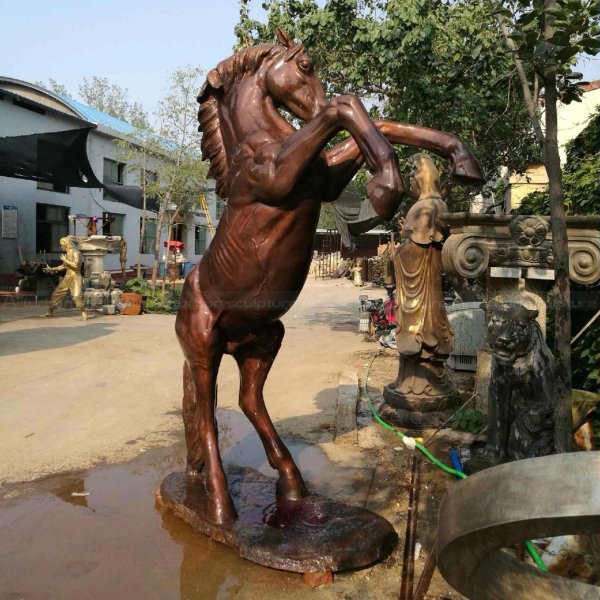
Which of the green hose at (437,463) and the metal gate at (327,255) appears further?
the metal gate at (327,255)

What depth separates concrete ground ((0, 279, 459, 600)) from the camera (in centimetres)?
212

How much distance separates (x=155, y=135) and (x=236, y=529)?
14.6 meters

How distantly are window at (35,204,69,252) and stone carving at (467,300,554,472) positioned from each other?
15.7 m

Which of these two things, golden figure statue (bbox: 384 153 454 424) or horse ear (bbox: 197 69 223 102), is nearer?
horse ear (bbox: 197 69 223 102)

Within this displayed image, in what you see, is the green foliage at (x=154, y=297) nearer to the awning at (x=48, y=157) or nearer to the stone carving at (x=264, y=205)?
the awning at (x=48, y=157)

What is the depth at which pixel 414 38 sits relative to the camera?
578 centimetres

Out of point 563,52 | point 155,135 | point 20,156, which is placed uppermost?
point 155,135

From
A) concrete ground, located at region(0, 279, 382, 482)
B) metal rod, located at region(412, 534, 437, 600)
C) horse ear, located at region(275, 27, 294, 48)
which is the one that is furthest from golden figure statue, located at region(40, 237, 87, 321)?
metal rod, located at region(412, 534, 437, 600)

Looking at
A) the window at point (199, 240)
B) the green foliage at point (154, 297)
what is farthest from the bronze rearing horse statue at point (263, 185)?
the window at point (199, 240)

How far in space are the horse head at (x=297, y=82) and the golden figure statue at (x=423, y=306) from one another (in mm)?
2345

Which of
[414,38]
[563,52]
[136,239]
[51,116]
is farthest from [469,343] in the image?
[136,239]

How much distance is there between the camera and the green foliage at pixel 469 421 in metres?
3.95

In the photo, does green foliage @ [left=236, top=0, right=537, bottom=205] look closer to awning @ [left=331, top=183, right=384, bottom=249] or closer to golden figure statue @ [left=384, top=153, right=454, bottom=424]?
golden figure statue @ [left=384, top=153, right=454, bottom=424]

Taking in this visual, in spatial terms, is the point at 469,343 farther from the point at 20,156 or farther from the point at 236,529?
the point at 20,156
